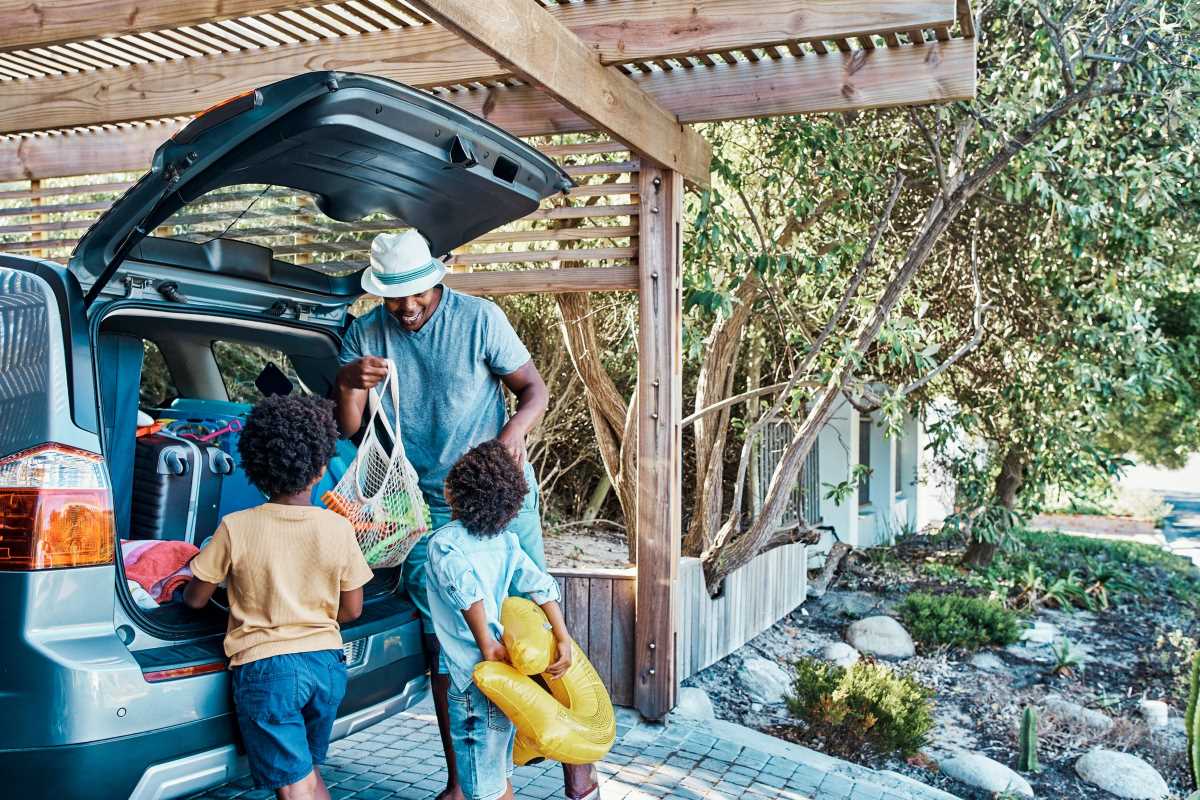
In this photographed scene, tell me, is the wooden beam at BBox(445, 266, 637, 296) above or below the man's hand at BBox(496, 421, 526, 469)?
above

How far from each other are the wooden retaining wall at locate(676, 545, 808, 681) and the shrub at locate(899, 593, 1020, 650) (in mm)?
1003

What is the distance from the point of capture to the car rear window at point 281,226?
328cm

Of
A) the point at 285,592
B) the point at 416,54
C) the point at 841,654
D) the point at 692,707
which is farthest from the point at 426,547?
the point at 841,654

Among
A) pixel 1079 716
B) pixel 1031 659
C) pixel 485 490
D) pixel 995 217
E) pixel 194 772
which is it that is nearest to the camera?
pixel 194 772

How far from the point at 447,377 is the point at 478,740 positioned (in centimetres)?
118

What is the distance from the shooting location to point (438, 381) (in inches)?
149

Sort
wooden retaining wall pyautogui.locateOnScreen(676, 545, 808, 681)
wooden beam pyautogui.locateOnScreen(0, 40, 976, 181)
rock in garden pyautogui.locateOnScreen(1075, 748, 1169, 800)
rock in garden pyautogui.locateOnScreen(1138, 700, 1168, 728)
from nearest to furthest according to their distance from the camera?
wooden beam pyautogui.locateOnScreen(0, 40, 976, 181), rock in garden pyautogui.locateOnScreen(1075, 748, 1169, 800), wooden retaining wall pyautogui.locateOnScreen(676, 545, 808, 681), rock in garden pyautogui.locateOnScreen(1138, 700, 1168, 728)

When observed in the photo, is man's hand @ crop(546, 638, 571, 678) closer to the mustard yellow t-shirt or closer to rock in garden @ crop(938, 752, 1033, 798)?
the mustard yellow t-shirt

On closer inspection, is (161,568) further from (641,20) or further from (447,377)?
(641,20)

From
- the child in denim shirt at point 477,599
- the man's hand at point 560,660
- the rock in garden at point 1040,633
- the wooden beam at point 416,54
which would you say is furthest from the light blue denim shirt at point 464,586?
the rock in garden at point 1040,633

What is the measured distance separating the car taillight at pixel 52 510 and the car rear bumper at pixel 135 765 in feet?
1.44

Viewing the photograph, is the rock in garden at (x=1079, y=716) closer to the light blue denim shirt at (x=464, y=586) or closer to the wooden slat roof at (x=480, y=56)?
the wooden slat roof at (x=480, y=56)

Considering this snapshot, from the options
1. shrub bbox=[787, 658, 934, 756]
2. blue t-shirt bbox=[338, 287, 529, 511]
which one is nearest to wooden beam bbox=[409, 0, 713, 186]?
blue t-shirt bbox=[338, 287, 529, 511]

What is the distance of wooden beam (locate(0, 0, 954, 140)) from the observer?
425 cm
